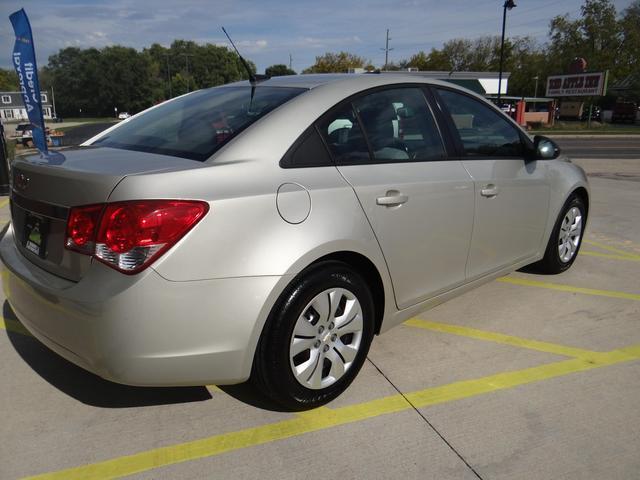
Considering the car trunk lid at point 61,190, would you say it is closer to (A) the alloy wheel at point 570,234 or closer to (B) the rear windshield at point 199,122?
(B) the rear windshield at point 199,122

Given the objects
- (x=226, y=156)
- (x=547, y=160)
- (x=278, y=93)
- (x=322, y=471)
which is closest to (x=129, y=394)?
(x=322, y=471)

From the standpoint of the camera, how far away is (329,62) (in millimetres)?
81812

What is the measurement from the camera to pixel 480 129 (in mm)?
3592

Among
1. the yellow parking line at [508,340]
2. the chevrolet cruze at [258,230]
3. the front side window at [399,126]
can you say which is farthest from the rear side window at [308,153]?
the yellow parking line at [508,340]

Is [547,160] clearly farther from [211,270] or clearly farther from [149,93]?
[149,93]

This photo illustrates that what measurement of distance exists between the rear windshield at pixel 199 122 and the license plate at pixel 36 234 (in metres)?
0.59

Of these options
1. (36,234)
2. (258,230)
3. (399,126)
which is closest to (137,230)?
(258,230)

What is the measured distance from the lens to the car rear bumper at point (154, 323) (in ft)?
6.63

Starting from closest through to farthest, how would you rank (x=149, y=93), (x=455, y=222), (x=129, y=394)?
1. (x=129, y=394)
2. (x=455, y=222)
3. (x=149, y=93)

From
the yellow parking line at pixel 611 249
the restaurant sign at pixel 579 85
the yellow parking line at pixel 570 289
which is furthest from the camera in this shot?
the restaurant sign at pixel 579 85

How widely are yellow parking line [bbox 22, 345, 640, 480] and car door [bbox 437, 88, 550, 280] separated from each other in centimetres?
77

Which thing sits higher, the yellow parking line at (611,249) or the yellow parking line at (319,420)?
the yellow parking line at (319,420)

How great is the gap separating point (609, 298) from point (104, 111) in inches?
4523

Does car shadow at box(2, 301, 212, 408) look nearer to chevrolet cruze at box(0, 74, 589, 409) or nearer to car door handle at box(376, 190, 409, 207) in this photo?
chevrolet cruze at box(0, 74, 589, 409)
